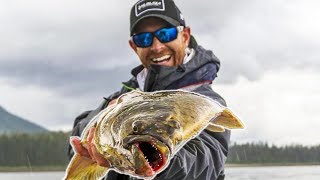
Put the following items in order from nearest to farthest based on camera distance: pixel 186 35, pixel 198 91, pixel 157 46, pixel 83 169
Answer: pixel 83 169, pixel 157 46, pixel 198 91, pixel 186 35

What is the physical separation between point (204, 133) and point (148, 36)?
1.84ft

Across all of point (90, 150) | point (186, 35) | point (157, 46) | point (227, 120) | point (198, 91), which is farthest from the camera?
point (186, 35)

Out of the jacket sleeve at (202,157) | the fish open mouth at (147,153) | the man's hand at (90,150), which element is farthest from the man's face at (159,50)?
the fish open mouth at (147,153)

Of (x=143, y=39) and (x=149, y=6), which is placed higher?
(x=149, y=6)

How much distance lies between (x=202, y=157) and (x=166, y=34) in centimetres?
67

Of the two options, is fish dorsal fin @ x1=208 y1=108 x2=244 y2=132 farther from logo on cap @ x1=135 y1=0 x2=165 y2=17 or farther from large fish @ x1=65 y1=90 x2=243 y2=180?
logo on cap @ x1=135 y1=0 x2=165 y2=17

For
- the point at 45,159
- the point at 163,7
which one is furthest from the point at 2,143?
the point at 163,7

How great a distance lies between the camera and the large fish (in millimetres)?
2076

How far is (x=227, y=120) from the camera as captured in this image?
101 inches

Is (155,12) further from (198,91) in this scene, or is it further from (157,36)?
(198,91)

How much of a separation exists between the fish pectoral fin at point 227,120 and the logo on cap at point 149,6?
2.48 ft

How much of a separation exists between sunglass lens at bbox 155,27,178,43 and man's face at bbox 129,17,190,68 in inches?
0.7

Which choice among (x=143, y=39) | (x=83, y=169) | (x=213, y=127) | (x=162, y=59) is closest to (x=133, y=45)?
(x=143, y=39)

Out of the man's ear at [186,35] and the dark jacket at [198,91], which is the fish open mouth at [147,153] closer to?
the dark jacket at [198,91]
